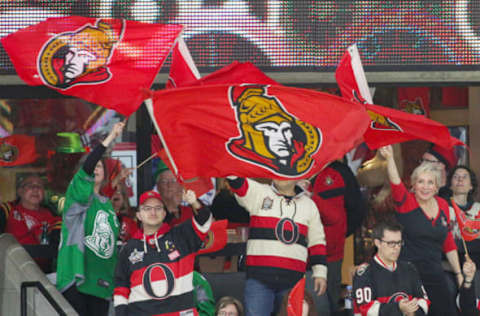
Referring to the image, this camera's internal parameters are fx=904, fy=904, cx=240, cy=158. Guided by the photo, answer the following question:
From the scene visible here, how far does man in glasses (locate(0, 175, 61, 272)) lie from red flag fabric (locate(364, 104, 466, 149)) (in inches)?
130

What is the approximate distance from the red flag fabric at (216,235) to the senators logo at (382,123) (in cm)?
149

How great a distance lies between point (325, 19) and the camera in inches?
298

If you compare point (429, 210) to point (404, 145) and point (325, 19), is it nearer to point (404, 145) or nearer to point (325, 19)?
point (325, 19)

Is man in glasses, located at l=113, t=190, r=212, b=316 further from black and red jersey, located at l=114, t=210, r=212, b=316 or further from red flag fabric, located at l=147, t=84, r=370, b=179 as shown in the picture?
red flag fabric, located at l=147, t=84, r=370, b=179

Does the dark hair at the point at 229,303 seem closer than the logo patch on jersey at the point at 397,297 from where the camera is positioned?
No

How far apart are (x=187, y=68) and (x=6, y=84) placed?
1791 millimetres

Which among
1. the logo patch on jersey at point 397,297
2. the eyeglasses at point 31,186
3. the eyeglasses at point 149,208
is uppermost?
the eyeglasses at point 149,208

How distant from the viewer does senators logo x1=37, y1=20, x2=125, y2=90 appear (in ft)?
23.3

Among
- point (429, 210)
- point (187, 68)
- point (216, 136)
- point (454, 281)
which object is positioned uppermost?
point (187, 68)

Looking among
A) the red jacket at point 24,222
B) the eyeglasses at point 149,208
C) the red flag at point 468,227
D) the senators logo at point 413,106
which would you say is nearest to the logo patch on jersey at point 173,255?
the eyeglasses at point 149,208

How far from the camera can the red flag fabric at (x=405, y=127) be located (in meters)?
6.99

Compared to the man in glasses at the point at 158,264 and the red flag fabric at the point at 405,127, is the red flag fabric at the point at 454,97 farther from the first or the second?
the man in glasses at the point at 158,264

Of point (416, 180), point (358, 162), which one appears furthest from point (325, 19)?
point (358, 162)

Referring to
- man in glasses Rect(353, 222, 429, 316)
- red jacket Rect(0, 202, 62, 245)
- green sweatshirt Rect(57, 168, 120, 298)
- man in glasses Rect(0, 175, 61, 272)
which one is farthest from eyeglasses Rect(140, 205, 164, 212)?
red jacket Rect(0, 202, 62, 245)
